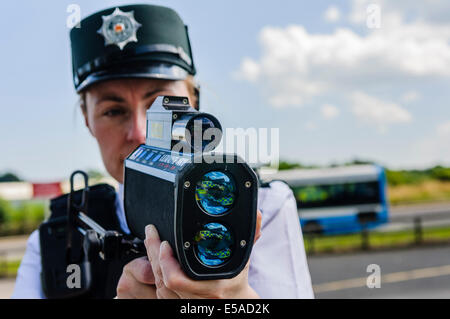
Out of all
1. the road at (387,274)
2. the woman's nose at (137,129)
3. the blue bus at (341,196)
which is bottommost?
the road at (387,274)

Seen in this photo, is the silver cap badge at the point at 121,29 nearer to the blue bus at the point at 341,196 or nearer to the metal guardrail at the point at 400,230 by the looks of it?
the metal guardrail at the point at 400,230

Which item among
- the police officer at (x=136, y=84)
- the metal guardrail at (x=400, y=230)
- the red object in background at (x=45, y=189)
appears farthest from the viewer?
the metal guardrail at (x=400, y=230)

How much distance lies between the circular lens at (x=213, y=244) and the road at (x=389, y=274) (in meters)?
8.39

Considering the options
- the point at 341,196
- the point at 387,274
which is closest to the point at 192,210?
the point at 387,274

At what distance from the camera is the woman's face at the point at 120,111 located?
170cm

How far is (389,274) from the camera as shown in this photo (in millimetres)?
12789

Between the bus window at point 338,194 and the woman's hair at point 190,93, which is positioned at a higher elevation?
the woman's hair at point 190,93

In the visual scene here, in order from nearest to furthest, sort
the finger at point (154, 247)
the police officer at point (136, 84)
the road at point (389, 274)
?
the finger at point (154, 247), the police officer at point (136, 84), the road at point (389, 274)

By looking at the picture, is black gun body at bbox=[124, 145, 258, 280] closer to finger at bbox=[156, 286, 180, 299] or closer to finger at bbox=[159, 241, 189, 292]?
finger at bbox=[159, 241, 189, 292]

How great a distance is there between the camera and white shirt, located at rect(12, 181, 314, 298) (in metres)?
1.86

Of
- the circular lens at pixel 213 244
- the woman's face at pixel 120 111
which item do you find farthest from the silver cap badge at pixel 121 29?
the circular lens at pixel 213 244

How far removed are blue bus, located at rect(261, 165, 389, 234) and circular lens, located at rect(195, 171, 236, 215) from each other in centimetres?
1638

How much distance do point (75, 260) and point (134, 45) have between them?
907 mm
